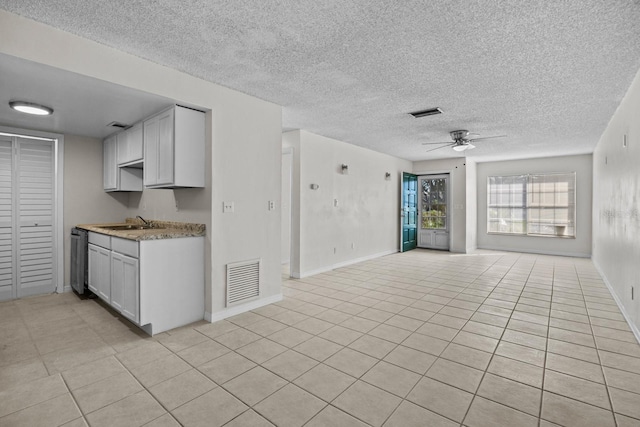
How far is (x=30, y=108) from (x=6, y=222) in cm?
181

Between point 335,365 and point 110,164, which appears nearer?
point 335,365

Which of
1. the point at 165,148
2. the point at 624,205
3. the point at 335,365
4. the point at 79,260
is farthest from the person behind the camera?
the point at 79,260

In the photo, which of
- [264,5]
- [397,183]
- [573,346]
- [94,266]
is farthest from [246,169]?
[397,183]

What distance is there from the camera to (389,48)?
2582 mm

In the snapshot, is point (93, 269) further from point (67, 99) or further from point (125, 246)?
point (67, 99)

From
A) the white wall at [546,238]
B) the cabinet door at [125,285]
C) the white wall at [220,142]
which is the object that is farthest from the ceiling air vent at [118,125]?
the white wall at [546,238]

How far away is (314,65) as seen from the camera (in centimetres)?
293

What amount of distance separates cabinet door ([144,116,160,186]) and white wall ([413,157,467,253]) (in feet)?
23.3

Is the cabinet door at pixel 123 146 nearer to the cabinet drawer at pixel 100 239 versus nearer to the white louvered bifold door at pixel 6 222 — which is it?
the cabinet drawer at pixel 100 239

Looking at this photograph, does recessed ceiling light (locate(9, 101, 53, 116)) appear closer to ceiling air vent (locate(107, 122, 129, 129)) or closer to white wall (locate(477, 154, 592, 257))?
ceiling air vent (locate(107, 122, 129, 129))

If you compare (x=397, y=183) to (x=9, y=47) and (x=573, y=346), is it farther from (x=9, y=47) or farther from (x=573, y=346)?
(x=9, y=47)

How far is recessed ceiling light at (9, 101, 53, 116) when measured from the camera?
10.6ft

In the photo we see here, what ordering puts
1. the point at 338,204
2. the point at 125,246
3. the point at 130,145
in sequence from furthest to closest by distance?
1. the point at 338,204
2. the point at 130,145
3. the point at 125,246

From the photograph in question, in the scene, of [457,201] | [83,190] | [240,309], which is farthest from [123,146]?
[457,201]
